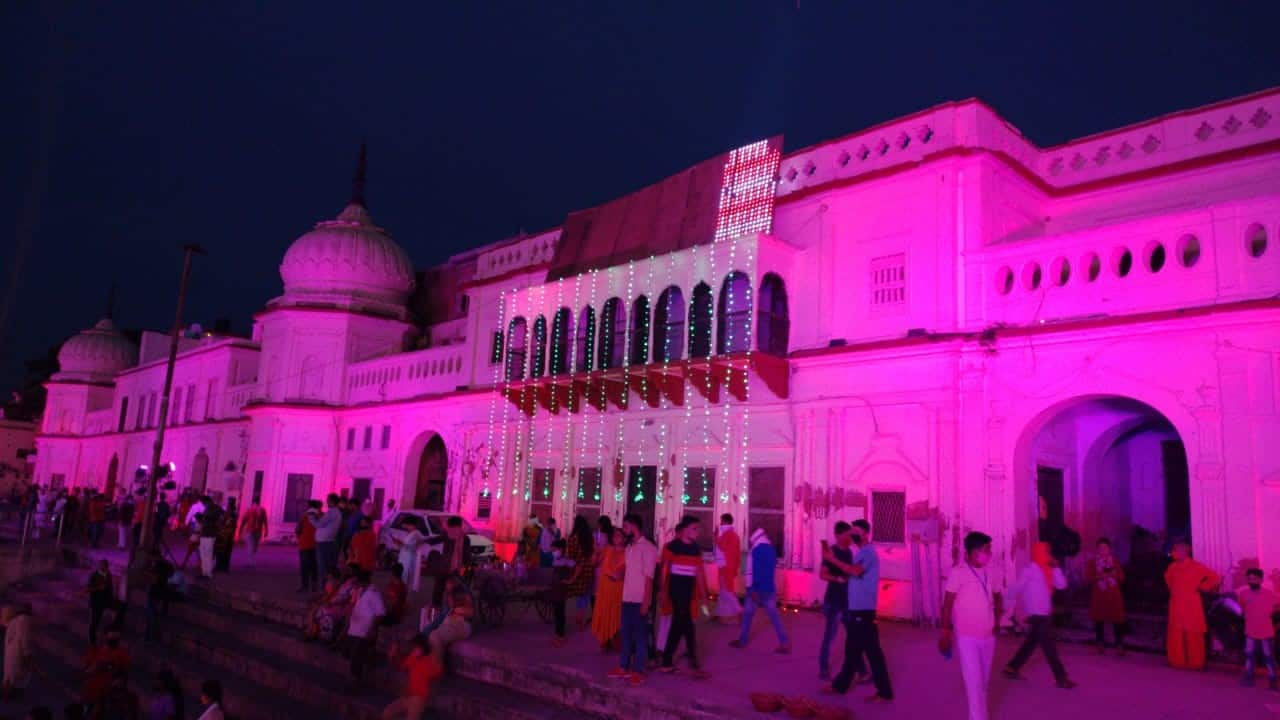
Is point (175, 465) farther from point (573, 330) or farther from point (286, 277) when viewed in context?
point (573, 330)

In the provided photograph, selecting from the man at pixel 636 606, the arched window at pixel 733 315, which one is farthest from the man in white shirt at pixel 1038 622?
the arched window at pixel 733 315

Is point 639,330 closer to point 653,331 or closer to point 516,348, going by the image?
point 653,331

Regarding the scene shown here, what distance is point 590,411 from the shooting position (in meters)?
22.0

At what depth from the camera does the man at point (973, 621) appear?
779 centimetres

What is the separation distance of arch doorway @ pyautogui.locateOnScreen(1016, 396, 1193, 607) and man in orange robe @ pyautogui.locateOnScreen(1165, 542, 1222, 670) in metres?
2.99

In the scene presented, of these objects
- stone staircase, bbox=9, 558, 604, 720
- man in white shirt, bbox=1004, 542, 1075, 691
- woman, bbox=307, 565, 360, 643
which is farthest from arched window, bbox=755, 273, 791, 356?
stone staircase, bbox=9, 558, 604, 720

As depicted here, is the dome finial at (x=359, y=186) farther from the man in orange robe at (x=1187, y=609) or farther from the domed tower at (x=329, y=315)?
the man in orange robe at (x=1187, y=609)

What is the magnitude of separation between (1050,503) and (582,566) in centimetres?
807

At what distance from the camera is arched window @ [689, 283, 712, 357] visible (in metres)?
18.7

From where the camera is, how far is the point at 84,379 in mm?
51844

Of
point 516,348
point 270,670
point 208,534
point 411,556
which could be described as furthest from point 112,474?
point 270,670

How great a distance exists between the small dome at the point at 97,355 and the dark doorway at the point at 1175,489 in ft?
175

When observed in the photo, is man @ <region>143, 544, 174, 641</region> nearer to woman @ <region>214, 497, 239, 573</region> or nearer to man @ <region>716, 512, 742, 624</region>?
woman @ <region>214, 497, 239, 573</region>

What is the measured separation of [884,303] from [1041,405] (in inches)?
140
